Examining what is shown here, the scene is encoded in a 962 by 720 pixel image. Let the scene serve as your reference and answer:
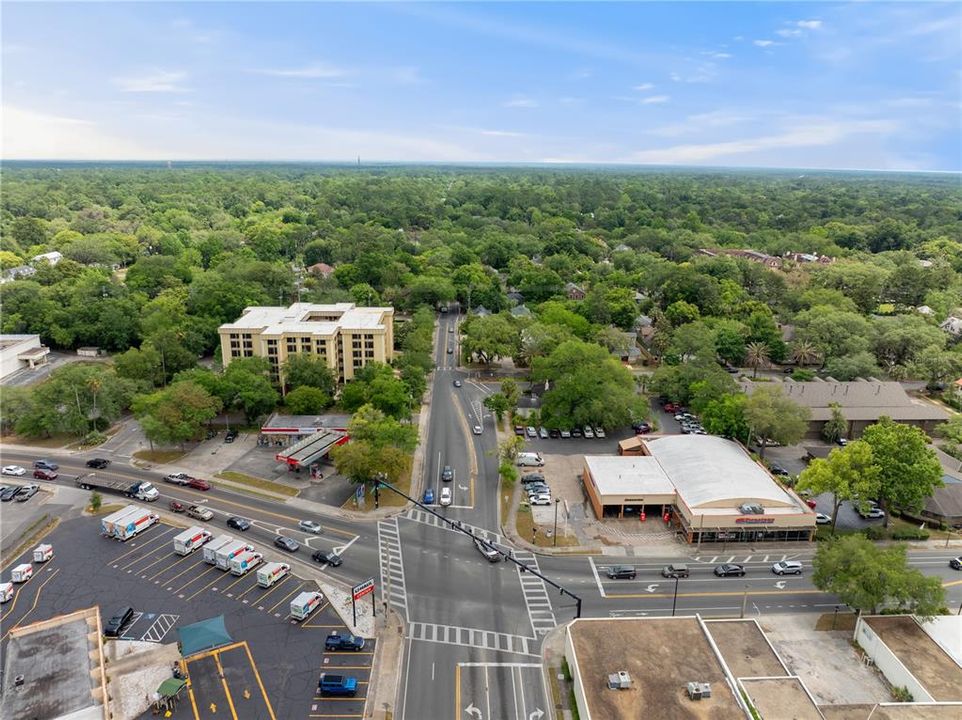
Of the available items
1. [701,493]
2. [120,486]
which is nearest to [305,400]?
[120,486]

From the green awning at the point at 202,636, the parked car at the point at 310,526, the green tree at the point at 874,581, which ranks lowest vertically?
the parked car at the point at 310,526

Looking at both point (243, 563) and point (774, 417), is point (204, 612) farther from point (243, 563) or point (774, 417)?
point (774, 417)

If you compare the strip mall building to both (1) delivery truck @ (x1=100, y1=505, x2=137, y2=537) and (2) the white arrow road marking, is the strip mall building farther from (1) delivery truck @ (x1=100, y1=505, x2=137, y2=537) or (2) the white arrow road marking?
(1) delivery truck @ (x1=100, y1=505, x2=137, y2=537)

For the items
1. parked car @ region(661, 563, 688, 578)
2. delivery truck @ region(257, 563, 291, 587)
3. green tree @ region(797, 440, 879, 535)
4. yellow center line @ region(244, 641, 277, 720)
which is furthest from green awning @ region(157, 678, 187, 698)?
green tree @ region(797, 440, 879, 535)

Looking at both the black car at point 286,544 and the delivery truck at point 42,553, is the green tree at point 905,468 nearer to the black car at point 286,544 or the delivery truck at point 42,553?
the black car at point 286,544

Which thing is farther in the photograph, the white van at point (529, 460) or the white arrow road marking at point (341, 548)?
the white van at point (529, 460)

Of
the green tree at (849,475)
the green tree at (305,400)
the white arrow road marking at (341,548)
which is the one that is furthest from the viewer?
the green tree at (305,400)

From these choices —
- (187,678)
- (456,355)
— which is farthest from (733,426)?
(187,678)

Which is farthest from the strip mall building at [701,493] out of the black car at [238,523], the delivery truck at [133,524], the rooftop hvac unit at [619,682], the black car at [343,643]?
the delivery truck at [133,524]
